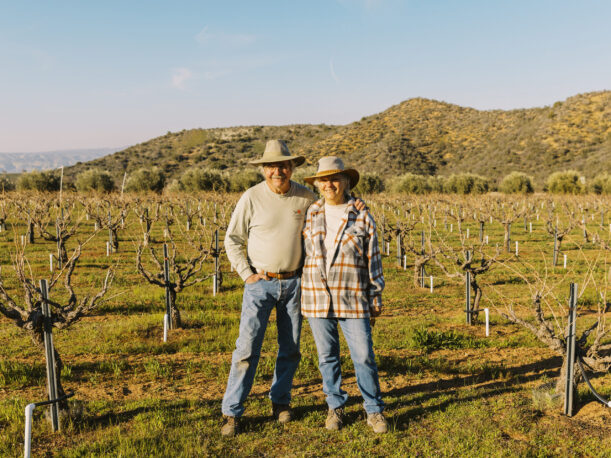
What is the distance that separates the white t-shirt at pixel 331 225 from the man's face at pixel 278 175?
45cm

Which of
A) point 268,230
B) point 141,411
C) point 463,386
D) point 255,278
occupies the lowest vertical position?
point 463,386

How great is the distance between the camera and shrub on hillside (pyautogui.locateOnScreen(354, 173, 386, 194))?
46.5 m

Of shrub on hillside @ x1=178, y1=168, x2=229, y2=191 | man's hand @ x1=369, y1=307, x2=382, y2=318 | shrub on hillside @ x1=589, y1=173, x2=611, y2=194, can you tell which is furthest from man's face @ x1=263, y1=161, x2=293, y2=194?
shrub on hillside @ x1=589, y1=173, x2=611, y2=194

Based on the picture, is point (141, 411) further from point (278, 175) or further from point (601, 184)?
point (601, 184)

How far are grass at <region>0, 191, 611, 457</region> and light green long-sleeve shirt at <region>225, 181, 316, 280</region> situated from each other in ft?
5.18

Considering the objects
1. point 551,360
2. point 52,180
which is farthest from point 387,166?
point 551,360

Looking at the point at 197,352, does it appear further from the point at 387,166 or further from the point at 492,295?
the point at 387,166

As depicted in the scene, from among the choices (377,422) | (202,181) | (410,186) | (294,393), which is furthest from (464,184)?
(377,422)

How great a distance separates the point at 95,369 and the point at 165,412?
2104 millimetres

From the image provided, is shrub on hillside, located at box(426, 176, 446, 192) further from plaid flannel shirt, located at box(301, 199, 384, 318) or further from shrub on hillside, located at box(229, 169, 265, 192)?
plaid flannel shirt, located at box(301, 199, 384, 318)

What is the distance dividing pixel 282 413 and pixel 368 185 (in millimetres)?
44655

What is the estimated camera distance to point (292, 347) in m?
3.93

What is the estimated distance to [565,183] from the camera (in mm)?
44562

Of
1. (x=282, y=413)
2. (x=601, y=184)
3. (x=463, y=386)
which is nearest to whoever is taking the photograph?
(x=282, y=413)
